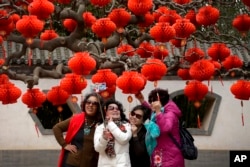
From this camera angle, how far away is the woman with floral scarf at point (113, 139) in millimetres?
7008

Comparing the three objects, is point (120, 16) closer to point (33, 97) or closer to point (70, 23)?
point (70, 23)

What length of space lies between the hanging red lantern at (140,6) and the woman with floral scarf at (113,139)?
4.16ft

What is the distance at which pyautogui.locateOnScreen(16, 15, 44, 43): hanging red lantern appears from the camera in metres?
7.83

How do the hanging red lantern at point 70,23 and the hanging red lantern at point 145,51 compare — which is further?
the hanging red lantern at point 145,51

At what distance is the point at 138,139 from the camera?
7324 mm

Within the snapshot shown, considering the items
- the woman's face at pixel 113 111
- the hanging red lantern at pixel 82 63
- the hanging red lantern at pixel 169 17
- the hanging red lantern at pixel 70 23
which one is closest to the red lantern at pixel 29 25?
the hanging red lantern at pixel 82 63

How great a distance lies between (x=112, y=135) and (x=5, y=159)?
835 centimetres

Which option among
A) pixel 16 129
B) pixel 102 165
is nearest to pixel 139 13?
pixel 102 165

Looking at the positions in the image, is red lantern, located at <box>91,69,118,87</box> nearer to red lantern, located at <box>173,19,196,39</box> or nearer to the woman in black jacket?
the woman in black jacket

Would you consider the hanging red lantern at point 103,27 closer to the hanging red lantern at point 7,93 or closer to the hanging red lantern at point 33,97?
the hanging red lantern at point 33,97

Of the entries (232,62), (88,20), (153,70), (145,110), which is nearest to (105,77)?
(153,70)

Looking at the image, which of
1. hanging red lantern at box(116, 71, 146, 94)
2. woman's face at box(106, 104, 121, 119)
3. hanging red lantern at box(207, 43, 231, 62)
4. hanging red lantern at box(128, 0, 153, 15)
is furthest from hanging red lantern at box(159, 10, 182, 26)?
woman's face at box(106, 104, 121, 119)

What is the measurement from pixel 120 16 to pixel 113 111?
1463 mm

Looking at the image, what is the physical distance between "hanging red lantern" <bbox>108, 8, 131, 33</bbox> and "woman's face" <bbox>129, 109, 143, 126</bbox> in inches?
50.4
